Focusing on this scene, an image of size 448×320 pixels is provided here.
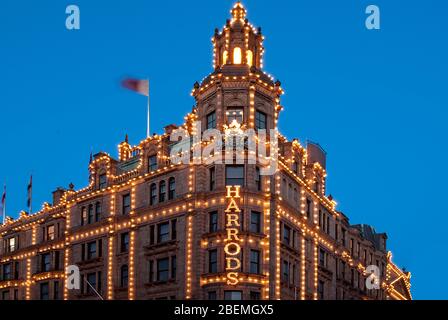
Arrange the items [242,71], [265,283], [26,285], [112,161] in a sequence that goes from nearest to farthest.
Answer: [265,283] → [242,71] → [112,161] → [26,285]

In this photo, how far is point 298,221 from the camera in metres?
73.3

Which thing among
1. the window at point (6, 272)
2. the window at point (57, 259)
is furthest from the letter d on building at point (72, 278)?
the window at point (6, 272)

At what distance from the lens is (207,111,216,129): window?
6950 cm

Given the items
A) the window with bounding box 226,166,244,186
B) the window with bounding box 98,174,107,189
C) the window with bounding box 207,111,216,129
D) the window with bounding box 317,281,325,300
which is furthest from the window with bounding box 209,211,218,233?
the window with bounding box 317,281,325,300

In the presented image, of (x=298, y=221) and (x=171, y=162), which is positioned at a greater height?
(x=171, y=162)

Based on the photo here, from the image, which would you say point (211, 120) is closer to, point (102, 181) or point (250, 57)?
point (250, 57)

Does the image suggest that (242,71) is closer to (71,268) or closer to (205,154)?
(205,154)

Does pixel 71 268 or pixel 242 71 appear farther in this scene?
pixel 71 268

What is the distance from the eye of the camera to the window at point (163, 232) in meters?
70.0

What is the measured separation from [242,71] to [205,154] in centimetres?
848

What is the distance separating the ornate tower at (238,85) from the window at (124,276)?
15.9 meters

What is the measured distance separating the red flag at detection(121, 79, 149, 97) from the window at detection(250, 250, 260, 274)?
20753 millimetres

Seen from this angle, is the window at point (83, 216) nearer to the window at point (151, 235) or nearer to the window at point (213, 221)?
the window at point (151, 235)
